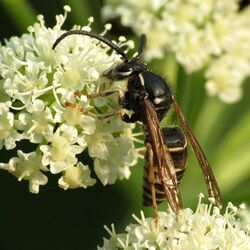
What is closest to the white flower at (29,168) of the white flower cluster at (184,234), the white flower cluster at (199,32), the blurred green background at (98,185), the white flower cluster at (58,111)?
the white flower cluster at (58,111)

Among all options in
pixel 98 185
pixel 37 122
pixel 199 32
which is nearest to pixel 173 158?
pixel 37 122

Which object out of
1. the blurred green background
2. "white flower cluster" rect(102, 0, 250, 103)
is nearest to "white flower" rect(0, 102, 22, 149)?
the blurred green background

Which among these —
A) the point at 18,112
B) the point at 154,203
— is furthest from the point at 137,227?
the point at 18,112

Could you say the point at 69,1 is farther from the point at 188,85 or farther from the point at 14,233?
the point at 14,233

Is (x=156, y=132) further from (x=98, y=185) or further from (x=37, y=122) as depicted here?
(x=98, y=185)

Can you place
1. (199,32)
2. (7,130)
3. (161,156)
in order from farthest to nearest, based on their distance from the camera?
(199,32) < (7,130) < (161,156)

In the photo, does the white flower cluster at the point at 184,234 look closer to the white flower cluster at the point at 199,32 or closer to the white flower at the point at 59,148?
the white flower at the point at 59,148
